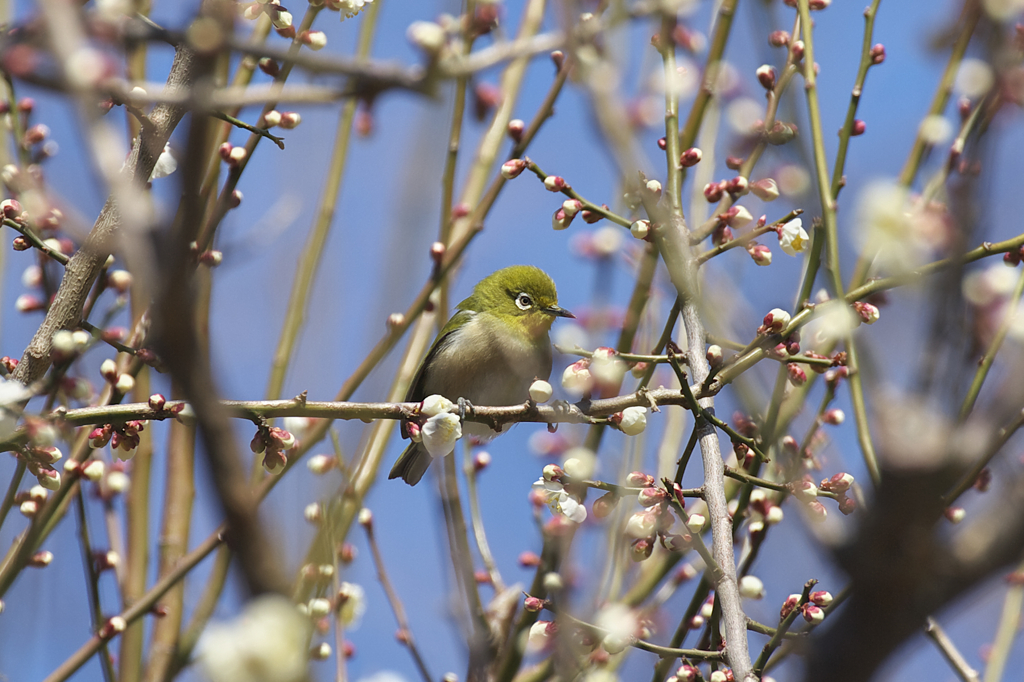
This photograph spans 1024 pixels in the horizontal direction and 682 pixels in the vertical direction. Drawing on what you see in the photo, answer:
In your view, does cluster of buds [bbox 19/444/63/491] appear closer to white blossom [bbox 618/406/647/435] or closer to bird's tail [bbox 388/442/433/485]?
white blossom [bbox 618/406/647/435]

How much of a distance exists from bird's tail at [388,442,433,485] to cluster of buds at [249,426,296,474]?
2410 mm

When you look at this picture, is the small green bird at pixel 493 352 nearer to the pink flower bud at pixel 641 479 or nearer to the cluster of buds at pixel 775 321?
the pink flower bud at pixel 641 479

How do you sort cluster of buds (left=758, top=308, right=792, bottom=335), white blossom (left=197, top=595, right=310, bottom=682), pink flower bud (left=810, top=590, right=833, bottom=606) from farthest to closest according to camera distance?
pink flower bud (left=810, top=590, right=833, bottom=606) < cluster of buds (left=758, top=308, right=792, bottom=335) < white blossom (left=197, top=595, right=310, bottom=682)

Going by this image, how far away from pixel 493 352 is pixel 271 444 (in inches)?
111

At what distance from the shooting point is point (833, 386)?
13.2 feet

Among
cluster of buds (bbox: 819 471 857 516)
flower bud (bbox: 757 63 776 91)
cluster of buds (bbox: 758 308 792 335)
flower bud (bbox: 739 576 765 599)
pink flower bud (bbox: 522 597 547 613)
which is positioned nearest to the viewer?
cluster of buds (bbox: 819 471 857 516)

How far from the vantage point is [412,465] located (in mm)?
6016

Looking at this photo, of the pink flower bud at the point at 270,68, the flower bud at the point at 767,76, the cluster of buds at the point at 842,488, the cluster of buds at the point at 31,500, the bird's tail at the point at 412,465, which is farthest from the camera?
the bird's tail at the point at 412,465

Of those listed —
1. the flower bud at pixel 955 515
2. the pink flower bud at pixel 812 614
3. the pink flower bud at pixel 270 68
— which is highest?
the pink flower bud at pixel 270 68

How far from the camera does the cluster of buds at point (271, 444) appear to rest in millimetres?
3367

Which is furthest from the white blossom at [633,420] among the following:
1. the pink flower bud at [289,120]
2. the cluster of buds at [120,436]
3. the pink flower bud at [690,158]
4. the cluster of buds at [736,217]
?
the pink flower bud at [289,120]

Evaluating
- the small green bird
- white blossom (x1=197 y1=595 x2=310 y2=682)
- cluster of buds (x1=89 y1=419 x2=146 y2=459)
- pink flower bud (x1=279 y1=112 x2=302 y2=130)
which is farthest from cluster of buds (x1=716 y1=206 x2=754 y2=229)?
white blossom (x1=197 y1=595 x2=310 y2=682)

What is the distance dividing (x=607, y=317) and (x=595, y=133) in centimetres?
294

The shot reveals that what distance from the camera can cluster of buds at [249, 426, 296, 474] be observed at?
3367 mm
